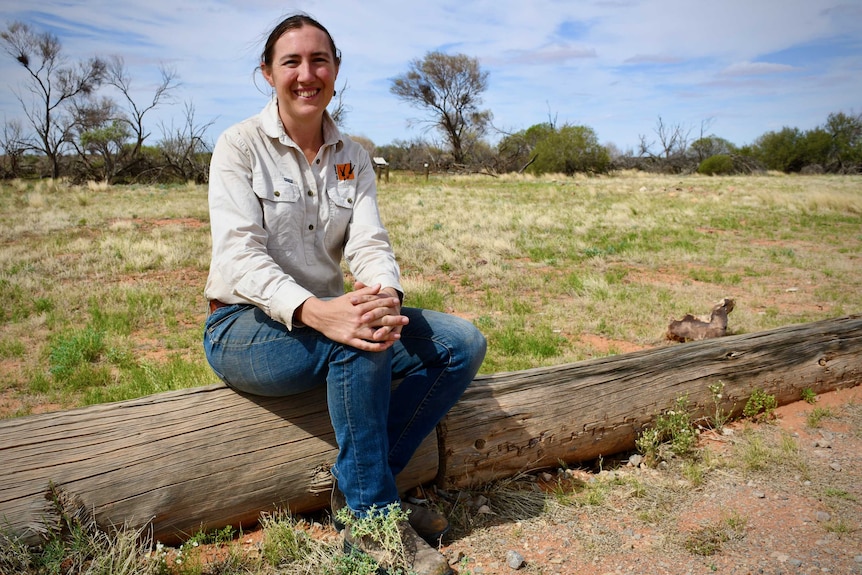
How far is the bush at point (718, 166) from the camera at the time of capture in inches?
1532

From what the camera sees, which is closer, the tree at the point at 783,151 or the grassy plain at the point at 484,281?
the grassy plain at the point at 484,281

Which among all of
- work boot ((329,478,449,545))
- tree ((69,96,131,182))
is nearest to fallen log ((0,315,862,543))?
work boot ((329,478,449,545))

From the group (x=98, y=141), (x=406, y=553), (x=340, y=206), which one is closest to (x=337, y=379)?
(x=406, y=553)

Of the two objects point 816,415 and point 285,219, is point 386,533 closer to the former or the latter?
point 285,219

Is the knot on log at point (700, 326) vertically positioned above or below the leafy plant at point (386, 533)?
above

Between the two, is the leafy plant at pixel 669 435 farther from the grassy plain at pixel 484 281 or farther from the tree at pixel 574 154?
the tree at pixel 574 154

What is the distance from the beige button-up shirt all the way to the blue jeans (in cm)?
12

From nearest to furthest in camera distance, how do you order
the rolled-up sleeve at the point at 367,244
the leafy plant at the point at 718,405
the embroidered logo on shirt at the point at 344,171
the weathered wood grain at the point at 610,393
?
the rolled-up sleeve at the point at 367,244
the embroidered logo on shirt at the point at 344,171
the weathered wood grain at the point at 610,393
the leafy plant at the point at 718,405

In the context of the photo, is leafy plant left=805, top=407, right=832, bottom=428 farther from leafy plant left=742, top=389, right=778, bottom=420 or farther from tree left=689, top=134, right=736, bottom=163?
tree left=689, top=134, right=736, bottom=163

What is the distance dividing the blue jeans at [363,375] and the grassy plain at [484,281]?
1.84 metres

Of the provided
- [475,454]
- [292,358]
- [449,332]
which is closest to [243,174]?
[292,358]

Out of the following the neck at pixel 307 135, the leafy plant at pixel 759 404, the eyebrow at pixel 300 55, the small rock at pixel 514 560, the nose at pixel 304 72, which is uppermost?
the eyebrow at pixel 300 55

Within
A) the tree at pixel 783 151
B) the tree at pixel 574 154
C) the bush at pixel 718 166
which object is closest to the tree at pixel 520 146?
the tree at pixel 574 154

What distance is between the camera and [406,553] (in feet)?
7.38
